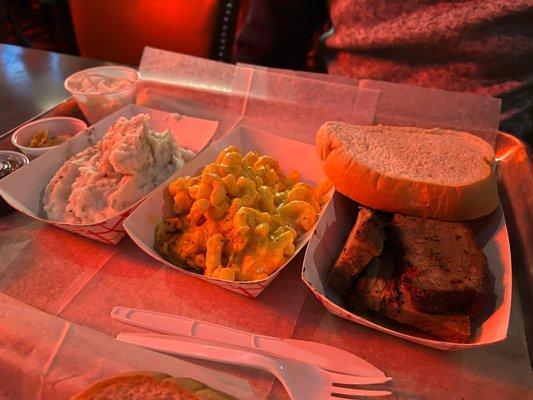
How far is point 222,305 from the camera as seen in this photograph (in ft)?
3.11

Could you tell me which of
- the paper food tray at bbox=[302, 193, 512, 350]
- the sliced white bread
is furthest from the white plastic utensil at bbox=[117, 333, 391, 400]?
the sliced white bread

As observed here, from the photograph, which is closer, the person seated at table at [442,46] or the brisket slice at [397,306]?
the brisket slice at [397,306]

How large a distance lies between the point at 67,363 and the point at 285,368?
367 millimetres

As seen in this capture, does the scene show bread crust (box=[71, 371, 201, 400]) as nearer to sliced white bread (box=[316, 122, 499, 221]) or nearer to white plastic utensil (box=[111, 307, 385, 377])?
white plastic utensil (box=[111, 307, 385, 377])

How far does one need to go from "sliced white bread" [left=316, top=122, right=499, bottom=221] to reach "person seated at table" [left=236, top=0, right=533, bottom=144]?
34cm

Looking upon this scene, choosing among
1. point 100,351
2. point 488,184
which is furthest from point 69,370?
point 488,184

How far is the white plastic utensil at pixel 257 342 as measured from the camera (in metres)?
0.82

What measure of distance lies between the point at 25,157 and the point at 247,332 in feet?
2.59

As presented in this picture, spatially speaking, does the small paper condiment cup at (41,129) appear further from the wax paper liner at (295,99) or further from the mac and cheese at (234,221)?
the mac and cheese at (234,221)

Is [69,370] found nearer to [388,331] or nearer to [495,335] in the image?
[388,331]

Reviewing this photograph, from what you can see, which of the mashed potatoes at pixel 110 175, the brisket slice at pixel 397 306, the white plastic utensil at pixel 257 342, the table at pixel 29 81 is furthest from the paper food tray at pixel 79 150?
the brisket slice at pixel 397 306

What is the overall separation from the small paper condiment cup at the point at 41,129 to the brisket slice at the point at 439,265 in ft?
3.16

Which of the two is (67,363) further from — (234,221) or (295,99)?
(295,99)

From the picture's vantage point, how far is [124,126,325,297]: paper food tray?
922 mm
